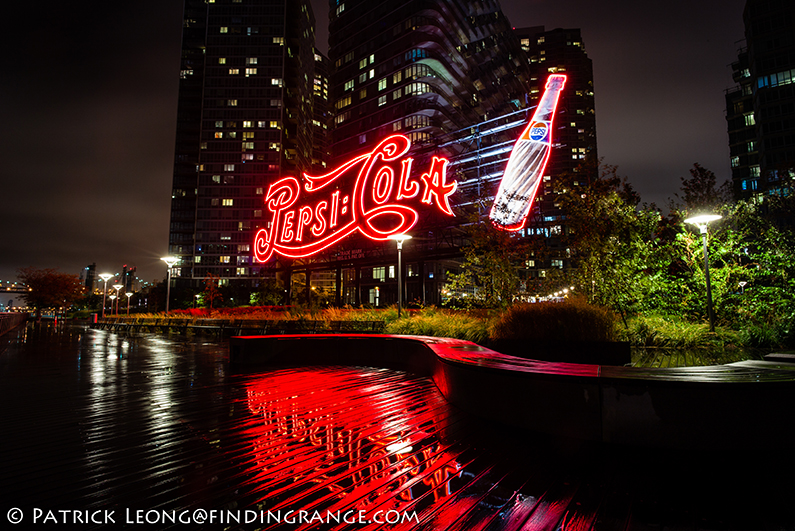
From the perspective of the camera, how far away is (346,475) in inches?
121

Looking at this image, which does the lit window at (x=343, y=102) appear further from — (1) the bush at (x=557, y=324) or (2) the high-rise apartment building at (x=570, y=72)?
(1) the bush at (x=557, y=324)

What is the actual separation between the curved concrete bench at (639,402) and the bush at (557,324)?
3149mm

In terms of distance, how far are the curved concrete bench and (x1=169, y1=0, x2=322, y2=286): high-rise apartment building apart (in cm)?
10586

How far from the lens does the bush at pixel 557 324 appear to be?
26.1ft

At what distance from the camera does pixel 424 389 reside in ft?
21.6

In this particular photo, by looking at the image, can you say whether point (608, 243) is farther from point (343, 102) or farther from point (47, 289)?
point (343, 102)

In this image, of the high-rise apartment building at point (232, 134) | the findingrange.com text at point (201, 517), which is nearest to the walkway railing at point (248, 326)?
the findingrange.com text at point (201, 517)

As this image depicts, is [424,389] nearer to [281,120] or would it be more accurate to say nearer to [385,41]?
[385,41]

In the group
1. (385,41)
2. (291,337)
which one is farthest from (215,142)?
(291,337)

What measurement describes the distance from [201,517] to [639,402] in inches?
148

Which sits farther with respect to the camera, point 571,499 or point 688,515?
point 571,499

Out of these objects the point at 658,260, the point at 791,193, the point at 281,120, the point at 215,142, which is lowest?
the point at 658,260

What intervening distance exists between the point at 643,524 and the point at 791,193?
19.5 m

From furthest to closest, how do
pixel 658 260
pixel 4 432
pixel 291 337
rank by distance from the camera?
1. pixel 658 260
2. pixel 291 337
3. pixel 4 432
